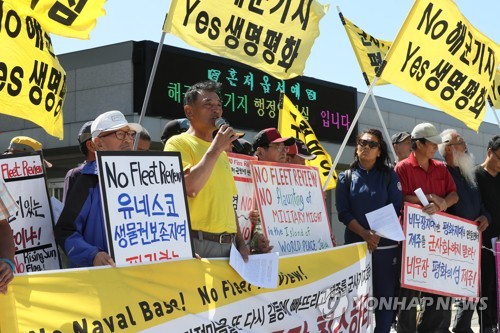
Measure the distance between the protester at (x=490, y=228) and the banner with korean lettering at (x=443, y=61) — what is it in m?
0.45

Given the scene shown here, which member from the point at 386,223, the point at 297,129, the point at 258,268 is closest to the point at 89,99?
the point at 297,129

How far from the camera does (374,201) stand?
280 inches

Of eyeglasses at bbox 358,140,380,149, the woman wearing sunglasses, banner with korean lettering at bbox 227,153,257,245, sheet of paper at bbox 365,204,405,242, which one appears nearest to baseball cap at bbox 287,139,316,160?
the woman wearing sunglasses

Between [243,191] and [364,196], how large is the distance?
1.30 meters

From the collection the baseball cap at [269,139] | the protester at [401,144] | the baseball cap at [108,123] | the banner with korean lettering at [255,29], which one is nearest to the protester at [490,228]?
the protester at [401,144]

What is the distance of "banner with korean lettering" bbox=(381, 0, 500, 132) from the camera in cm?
798

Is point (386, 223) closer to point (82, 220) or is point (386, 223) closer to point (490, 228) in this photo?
point (490, 228)

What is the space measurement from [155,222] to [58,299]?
88 cm

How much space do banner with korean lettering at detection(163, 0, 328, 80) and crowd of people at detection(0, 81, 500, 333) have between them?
567 millimetres

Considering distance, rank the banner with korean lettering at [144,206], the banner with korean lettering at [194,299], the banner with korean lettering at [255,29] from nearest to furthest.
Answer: the banner with korean lettering at [194,299] → the banner with korean lettering at [144,206] → the banner with korean lettering at [255,29]

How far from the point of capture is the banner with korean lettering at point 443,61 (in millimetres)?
7977

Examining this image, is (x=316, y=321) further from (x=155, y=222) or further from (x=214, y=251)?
(x=155, y=222)

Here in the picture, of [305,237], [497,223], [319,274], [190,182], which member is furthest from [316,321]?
[497,223]

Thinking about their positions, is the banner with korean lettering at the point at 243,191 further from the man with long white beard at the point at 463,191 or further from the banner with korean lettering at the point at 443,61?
the man with long white beard at the point at 463,191
